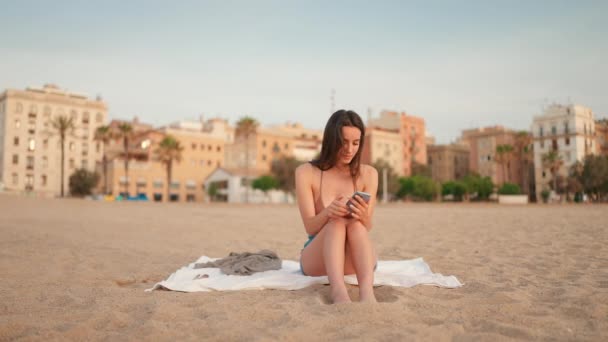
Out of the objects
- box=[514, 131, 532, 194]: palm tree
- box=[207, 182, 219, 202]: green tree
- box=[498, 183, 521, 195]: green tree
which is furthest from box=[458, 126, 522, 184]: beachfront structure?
box=[207, 182, 219, 202]: green tree

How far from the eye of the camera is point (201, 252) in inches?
351

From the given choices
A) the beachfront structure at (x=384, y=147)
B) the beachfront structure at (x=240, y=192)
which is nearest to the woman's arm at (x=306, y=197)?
the beachfront structure at (x=240, y=192)

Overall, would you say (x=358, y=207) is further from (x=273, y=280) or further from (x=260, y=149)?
(x=260, y=149)

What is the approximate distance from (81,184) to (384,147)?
1882 inches

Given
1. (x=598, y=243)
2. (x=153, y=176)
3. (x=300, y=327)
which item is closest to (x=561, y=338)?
(x=300, y=327)

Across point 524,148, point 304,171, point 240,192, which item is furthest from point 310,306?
point 524,148

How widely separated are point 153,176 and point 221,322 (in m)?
72.5

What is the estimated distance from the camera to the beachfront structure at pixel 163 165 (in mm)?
69375

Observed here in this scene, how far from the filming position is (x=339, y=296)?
12.6 ft

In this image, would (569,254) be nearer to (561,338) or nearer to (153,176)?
(561,338)

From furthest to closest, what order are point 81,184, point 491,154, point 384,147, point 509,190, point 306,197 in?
point 491,154, point 384,147, point 81,184, point 509,190, point 306,197

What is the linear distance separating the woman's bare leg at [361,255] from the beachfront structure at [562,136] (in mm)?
70510

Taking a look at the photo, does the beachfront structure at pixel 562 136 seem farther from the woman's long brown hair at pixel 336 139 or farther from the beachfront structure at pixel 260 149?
the woman's long brown hair at pixel 336 139

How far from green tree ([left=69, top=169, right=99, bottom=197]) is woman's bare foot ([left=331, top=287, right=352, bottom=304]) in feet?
226
